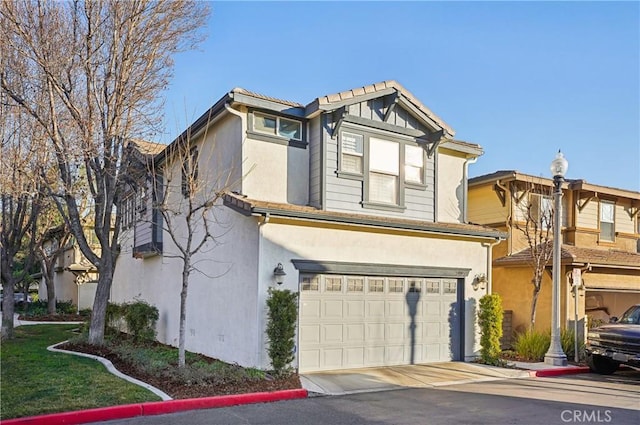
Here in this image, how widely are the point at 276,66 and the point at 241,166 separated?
2980 millimetres

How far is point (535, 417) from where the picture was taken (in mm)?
8336

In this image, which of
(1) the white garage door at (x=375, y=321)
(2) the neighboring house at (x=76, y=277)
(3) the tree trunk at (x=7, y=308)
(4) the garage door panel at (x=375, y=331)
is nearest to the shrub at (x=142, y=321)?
(3) the tree trunk at (x=7, y=308)

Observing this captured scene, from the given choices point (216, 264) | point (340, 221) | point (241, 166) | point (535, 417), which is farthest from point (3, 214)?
point (535, 417)

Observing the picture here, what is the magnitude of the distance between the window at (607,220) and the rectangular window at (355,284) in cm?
1334

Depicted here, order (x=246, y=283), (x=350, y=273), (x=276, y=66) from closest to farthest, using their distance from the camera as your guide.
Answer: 1. (x=246, y=283)
2. (x=350, y=273)
3. (x=276, y=66)

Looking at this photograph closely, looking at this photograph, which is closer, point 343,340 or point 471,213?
point 343,340

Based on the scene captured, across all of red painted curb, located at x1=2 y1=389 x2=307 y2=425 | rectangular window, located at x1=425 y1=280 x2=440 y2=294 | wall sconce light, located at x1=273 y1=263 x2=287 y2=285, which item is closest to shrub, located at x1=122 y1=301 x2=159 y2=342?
wall sconce light, located at x1=273 y1=263 x2=287 y2=285

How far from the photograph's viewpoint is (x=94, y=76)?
13.8 metres

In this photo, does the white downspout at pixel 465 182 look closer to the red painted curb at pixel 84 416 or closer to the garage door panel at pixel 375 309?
the garage door panel at pixel 375 309

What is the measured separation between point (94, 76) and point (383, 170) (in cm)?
789

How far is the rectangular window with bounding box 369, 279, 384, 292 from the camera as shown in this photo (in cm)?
1276

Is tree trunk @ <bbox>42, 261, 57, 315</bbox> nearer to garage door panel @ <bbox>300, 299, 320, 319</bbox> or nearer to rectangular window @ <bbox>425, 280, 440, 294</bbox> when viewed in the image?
garage door panel @ <bbox>300, 299, 320, 319</bbox>

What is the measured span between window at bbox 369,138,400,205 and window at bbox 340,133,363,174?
0.34m

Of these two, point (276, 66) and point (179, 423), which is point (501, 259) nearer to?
point (276, 66)
